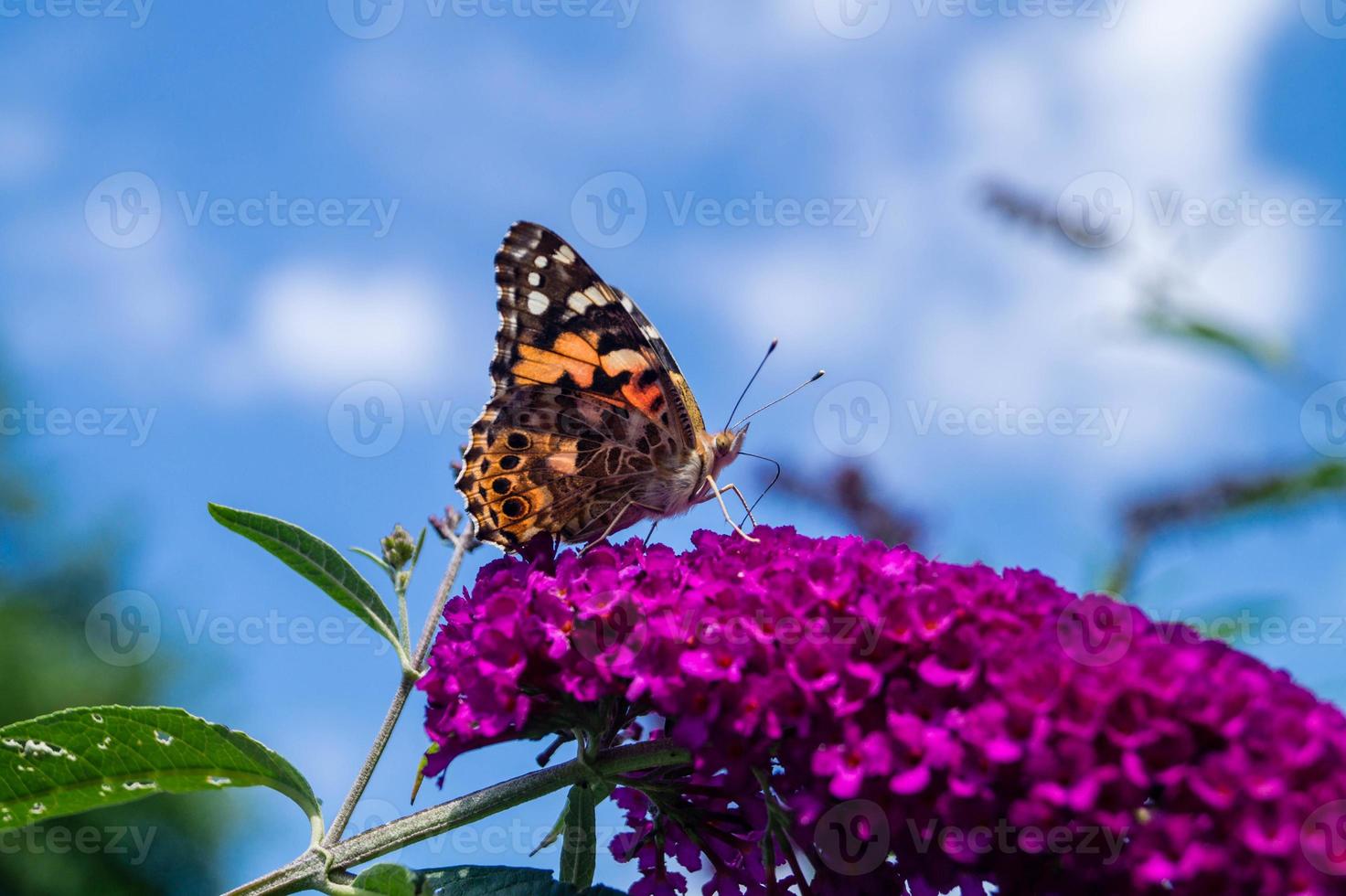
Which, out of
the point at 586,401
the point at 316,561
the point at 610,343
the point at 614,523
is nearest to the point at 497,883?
the point at 316,561

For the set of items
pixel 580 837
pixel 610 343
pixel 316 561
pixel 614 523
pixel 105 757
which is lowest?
pixel 105 757

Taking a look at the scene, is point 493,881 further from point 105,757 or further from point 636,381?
point 636,381

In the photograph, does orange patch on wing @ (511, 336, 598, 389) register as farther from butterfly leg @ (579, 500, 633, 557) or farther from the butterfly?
butterfly leg @ (579, 500, 633, 557)

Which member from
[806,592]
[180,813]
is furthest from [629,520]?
[180,813]

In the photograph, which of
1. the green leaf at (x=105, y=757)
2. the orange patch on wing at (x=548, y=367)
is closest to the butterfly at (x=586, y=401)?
the orange patch on wing at (x=548, y=367)

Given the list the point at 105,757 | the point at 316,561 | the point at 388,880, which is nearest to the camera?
the point at 388,880

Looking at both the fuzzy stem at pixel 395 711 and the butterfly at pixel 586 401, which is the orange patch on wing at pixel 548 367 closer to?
the butterfly at pixel 586 401
